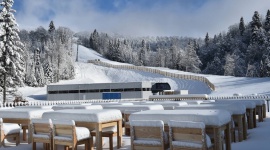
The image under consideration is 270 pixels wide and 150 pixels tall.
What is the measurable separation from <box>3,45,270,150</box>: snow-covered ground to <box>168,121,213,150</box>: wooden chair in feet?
7.64

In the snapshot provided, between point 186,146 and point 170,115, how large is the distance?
2.85ft

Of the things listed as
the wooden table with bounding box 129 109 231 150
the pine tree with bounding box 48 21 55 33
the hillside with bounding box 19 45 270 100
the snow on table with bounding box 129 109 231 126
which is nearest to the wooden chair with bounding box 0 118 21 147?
the snow on table with bounding box 129 109 231 126

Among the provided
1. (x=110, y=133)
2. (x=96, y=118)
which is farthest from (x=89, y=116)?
(x=110, y=133)

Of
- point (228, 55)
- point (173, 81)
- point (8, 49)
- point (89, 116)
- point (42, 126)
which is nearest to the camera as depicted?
point (89, 116)

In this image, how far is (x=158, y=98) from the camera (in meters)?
28.2

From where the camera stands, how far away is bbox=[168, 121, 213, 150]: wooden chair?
17.2 ft

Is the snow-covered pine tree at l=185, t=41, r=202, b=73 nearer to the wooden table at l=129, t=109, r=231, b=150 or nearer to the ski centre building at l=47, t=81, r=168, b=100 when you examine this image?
the ski centre building at l=47, t=81, r=168, b=100

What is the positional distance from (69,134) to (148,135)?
1.85 meters

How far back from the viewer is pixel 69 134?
21.6 ft

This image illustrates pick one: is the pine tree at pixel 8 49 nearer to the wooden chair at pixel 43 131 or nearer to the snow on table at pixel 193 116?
the wooden chair at pixel 43 131

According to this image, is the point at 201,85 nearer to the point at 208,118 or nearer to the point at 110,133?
the point at 110,133

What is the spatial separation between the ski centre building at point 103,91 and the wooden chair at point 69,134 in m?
38.2

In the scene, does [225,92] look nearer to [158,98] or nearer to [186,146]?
[158,98]

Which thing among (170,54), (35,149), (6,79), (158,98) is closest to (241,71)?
(170,54)
